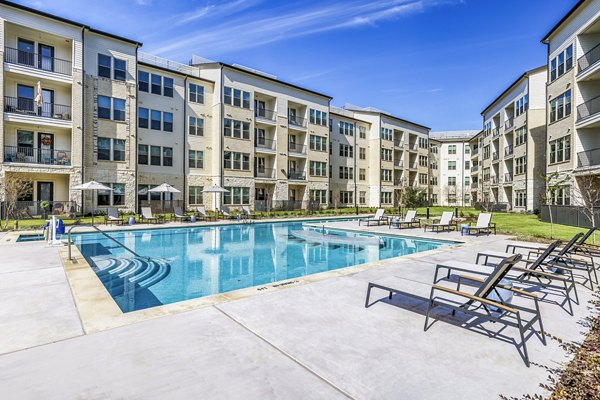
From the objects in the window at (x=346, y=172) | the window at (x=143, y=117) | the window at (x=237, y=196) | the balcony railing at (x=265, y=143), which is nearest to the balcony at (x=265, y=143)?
the balcony railing at (x=265, y=143)

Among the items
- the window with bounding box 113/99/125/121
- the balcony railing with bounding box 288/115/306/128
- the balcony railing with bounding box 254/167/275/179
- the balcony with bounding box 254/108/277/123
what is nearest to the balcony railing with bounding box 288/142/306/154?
the balcony railing with bounding box 288/115/306/128

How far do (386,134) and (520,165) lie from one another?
59.7 feet

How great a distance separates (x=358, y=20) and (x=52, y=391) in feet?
67.7

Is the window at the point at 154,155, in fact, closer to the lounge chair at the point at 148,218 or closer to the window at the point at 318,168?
the lounge chair at the point at 148,218

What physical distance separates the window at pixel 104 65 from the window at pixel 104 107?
1778 millimetres

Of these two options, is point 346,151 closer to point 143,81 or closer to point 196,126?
point 196,126

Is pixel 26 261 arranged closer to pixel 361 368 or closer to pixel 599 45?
pixel 361 368

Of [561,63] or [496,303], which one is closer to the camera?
[496,303]

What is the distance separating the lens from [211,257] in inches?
491

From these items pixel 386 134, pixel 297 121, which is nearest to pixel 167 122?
pixel 297 121

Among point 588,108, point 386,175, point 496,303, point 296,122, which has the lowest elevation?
point 496,303

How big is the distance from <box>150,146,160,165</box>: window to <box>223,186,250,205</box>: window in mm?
6642

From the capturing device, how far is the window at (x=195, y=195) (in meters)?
30.4

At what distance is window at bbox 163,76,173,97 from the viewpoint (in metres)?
29.1
